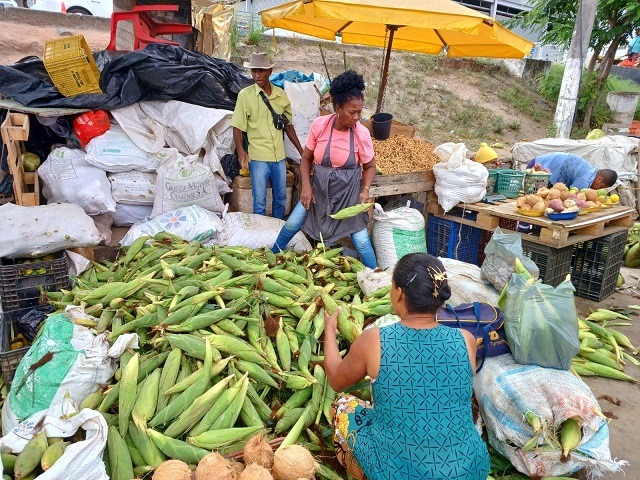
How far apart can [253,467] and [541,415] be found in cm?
141

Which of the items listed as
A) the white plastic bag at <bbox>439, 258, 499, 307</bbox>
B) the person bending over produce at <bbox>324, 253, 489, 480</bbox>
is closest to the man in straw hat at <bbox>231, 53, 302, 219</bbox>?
the white plastic bag at <bbox>439, 258, 499, 307</bbox>

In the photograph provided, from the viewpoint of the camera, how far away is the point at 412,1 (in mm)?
4660

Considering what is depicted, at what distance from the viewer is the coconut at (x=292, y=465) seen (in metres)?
1.90

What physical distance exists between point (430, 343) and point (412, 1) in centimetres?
388

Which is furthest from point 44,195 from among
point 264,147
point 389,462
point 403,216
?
point 389,462

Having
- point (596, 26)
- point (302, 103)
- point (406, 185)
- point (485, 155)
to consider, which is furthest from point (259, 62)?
point (596, 26)

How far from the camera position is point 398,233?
15.4 feet

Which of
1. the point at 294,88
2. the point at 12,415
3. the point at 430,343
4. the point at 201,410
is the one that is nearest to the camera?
the point at 430,343

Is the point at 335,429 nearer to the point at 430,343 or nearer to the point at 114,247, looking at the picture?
the point at 430,343

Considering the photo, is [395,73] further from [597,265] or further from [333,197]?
[333,197]

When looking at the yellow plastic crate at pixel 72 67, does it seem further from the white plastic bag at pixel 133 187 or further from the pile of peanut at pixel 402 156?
the pile of peanut at pixel 402 156

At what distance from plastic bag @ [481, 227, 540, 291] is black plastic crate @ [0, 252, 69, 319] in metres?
3.15

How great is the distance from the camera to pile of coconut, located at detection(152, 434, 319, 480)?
180 cm

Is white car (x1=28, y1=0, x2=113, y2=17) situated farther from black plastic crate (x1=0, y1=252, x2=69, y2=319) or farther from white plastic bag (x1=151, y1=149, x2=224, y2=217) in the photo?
black plastic crate (x1=0, y1=252, x2=69, y2=319)
